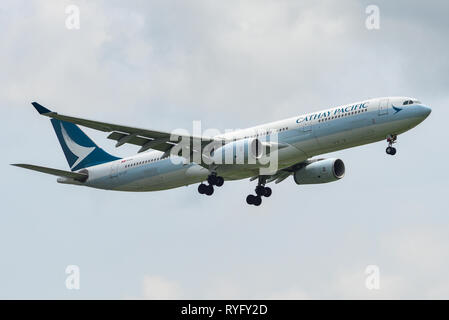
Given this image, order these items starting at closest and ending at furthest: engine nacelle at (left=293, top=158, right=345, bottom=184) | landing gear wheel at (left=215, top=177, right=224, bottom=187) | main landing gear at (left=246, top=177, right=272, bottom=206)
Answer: landing gear wheel at (left=215, top=177, right=224, bottom=187) → engine nacelle at (left=293, top=158, right=345, bottom=184) → main landing gear at (left=246, top=177, right=272, bottom=206)

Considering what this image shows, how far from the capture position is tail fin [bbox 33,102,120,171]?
6588cm

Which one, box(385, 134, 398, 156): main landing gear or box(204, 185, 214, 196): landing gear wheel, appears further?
box(204, 185, 214, 196): landing gear wheel

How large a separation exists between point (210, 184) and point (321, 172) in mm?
7788

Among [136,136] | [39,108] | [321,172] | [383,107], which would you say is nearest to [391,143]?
[383,107]

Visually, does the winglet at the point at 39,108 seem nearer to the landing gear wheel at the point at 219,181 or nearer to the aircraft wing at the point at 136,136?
the aircraft wing at the point at 136,136

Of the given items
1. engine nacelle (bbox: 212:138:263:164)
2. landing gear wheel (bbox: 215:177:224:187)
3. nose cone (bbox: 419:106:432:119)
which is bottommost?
landing gear wheel (bbox: 215:177:224:187)

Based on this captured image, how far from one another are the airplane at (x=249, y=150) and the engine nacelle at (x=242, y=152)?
6 cm

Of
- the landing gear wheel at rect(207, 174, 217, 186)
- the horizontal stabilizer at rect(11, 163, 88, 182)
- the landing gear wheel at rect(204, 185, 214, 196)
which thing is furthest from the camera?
the horizontal stabilizer at rect(11, 163, 88, 182)

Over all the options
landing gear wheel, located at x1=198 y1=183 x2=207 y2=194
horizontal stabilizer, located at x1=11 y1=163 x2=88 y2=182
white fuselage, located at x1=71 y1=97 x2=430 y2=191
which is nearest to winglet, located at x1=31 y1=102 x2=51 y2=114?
horizontal stabilizer, located at x1=11 y1=163 x2=88 y2=182

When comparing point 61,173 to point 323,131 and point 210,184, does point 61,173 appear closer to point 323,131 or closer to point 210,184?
point 210,184

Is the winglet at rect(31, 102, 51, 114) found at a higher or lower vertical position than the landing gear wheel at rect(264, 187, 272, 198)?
higher

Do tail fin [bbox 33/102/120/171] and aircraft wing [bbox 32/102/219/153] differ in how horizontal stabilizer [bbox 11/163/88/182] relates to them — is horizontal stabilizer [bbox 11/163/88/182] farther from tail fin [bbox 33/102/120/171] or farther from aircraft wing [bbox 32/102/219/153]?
aircraft wing [bbox 32/102/219/153]

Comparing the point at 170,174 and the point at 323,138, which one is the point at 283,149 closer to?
the point at 323,138

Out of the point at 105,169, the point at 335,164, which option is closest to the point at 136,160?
the point at 105,169
